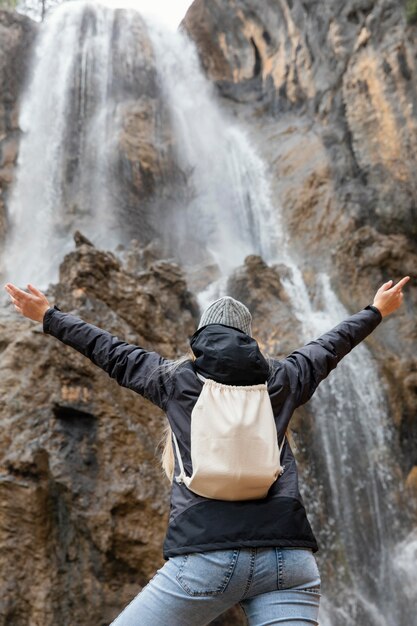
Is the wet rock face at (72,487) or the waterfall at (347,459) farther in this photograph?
the waterfall at (347,459)

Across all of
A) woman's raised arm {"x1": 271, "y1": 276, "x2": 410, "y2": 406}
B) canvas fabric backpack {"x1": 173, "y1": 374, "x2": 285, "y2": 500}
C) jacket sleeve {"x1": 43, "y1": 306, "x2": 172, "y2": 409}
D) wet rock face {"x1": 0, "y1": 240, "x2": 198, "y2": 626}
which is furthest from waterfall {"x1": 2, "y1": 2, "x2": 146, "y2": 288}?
canvas fabric backpack {"x1": 173, "y1": 374, "x2": 285, "y2": 500}

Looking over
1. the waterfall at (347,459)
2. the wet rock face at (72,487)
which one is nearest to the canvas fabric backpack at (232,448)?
the wet rock face at (72,487)

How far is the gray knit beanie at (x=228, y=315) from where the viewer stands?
7.40ft

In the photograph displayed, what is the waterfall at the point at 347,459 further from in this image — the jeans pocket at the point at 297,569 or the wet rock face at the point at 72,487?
the jeans pocket at the point at 297,569

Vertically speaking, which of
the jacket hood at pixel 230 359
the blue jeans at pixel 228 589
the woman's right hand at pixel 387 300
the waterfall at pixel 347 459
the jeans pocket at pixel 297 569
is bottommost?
the blue jeans at pixel 228 589

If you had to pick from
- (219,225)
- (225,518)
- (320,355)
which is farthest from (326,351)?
(219,225)

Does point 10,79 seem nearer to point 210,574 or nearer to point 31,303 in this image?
A: point 31,303

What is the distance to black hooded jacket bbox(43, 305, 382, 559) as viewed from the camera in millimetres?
1833

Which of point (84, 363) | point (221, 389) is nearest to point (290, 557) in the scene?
point (221, 389)

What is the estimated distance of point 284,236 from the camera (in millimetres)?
13531

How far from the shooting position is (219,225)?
49.1 ft

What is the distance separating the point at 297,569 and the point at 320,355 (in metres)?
0.76

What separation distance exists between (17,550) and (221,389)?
341 cm

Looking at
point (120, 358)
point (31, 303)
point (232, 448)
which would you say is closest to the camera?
point (232, 448)
